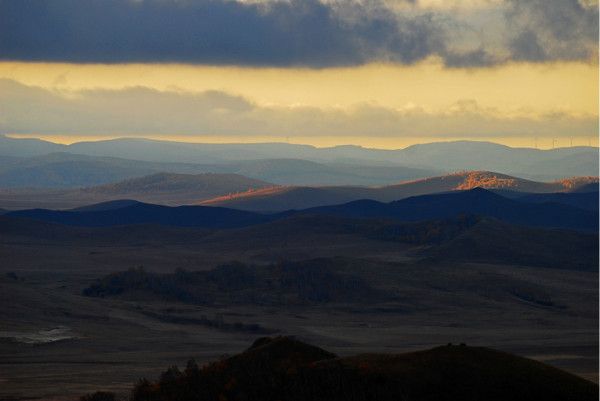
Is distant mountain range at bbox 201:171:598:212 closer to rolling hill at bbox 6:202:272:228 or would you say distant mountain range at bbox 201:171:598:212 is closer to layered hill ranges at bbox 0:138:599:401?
rolling hill at bbox 6:202:272:228

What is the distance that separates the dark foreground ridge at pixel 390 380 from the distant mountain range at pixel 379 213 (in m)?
105

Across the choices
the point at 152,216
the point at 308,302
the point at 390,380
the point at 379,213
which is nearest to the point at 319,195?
the point at 379,213

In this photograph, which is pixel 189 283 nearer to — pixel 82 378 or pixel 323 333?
pixel 323 333

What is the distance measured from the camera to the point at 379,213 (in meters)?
146

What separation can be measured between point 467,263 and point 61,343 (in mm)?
45039


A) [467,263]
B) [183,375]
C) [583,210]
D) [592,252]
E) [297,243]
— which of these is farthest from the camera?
[583,210]

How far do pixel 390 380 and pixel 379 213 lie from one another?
387ft

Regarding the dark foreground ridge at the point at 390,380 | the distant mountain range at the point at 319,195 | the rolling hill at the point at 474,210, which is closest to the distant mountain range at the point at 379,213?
the rolling hill at the point at 474,210

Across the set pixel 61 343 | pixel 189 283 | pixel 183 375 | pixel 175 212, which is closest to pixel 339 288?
pixel 189 283

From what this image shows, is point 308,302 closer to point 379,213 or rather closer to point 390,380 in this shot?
point 390,380

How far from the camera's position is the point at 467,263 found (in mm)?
93188

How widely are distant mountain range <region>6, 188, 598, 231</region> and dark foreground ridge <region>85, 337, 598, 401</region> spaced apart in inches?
4141

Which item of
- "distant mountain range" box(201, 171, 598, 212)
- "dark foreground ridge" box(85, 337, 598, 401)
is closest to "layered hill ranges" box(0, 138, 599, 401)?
"dark foreground ridge" box(85, 337, 598, 401)

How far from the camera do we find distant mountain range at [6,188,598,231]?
13750 cm
